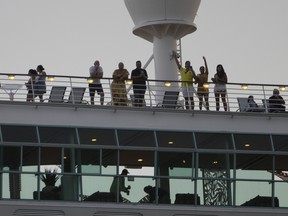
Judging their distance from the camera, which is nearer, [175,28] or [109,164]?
[109,164]

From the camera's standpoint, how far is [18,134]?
4519 centimetres

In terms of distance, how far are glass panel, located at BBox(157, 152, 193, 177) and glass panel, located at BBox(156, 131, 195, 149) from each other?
28cm

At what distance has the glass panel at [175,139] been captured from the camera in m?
46.4

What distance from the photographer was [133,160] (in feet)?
151

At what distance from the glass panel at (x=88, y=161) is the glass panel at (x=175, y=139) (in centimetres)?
224

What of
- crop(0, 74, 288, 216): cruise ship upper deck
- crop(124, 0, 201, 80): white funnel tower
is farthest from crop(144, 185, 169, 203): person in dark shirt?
crop(124, 0, 201, 80): white funnel tower

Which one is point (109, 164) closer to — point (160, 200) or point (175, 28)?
point (160, 200)

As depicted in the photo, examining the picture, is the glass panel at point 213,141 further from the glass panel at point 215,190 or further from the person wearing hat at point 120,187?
the person wearing hat at point 120,187

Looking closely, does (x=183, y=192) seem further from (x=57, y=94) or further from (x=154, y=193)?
(x=57, y=94)

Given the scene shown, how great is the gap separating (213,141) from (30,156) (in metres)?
6.38

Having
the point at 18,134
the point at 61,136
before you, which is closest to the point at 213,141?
the point at 61,136

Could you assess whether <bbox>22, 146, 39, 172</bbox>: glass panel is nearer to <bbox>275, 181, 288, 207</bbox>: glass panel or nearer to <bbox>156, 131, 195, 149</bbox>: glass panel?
<bbox>156, 131, 195, 149</bbox>: glass panel

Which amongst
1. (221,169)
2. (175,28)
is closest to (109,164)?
(221,169)

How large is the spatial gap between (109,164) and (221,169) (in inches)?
155
